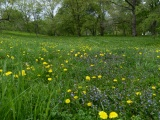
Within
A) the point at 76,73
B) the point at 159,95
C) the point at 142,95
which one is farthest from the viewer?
the point at 76,73

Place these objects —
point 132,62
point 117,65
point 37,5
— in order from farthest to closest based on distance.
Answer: point 37,5, point 132,62, point 117,65

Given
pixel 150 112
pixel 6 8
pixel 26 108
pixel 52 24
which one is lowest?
pixel 150 112

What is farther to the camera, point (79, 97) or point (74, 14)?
point (74, 14)

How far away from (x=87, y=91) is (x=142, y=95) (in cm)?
80

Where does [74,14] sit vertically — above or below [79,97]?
above

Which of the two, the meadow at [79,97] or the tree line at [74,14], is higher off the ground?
the tree line at [74,14]

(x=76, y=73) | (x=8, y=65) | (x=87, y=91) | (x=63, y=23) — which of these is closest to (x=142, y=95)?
(x=87, y=91)

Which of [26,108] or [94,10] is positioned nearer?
[26,108]

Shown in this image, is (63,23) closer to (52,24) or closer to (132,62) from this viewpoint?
(52,24)

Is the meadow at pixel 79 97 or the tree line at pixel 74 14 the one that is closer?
the meadow at pixel 79 97

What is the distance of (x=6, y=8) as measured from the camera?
3103cm

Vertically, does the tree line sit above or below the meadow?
above

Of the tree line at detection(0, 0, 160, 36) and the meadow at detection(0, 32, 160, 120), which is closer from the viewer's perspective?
the meadow at detection(0, 32, 160, 120)

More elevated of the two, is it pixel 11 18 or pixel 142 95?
pixel 11 18
